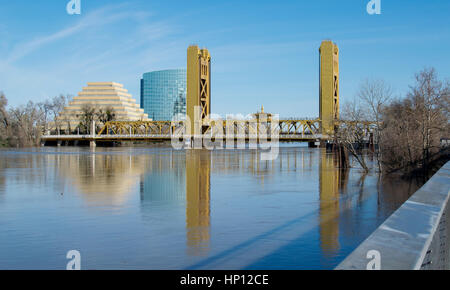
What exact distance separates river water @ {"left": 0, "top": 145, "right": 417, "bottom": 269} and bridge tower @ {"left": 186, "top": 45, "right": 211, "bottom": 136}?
90.4m

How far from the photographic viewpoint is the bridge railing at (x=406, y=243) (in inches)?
179

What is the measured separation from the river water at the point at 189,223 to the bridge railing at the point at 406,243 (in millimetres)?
2368

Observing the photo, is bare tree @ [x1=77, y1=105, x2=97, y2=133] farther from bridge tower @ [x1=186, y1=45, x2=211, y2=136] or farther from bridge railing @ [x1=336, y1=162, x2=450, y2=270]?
bridge railing @ [x1=336, y1=162, x2=450, y2=270]

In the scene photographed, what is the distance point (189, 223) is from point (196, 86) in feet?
337

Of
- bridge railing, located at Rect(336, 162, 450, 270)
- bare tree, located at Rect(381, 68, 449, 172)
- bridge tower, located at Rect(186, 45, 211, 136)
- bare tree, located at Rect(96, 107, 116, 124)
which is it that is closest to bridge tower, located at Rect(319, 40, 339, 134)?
bridge tower, located at Rect(186, 45, 211, 136)

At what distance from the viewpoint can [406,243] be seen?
202 inches

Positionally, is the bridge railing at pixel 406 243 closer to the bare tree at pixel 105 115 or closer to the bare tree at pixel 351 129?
the bare tree at pixel 351 129

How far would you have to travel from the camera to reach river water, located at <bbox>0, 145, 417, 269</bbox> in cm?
914

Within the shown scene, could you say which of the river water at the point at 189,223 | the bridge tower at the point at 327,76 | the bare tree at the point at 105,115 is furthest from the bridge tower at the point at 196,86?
the river water at the point at 189,223

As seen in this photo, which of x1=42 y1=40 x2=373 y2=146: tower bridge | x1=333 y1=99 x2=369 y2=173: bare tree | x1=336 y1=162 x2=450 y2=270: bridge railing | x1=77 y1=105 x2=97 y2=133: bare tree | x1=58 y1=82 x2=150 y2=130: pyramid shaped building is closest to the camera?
x1=336 y1=162 x2=450 y2=270: bridge railing

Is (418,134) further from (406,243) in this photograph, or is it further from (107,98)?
(107,98)
